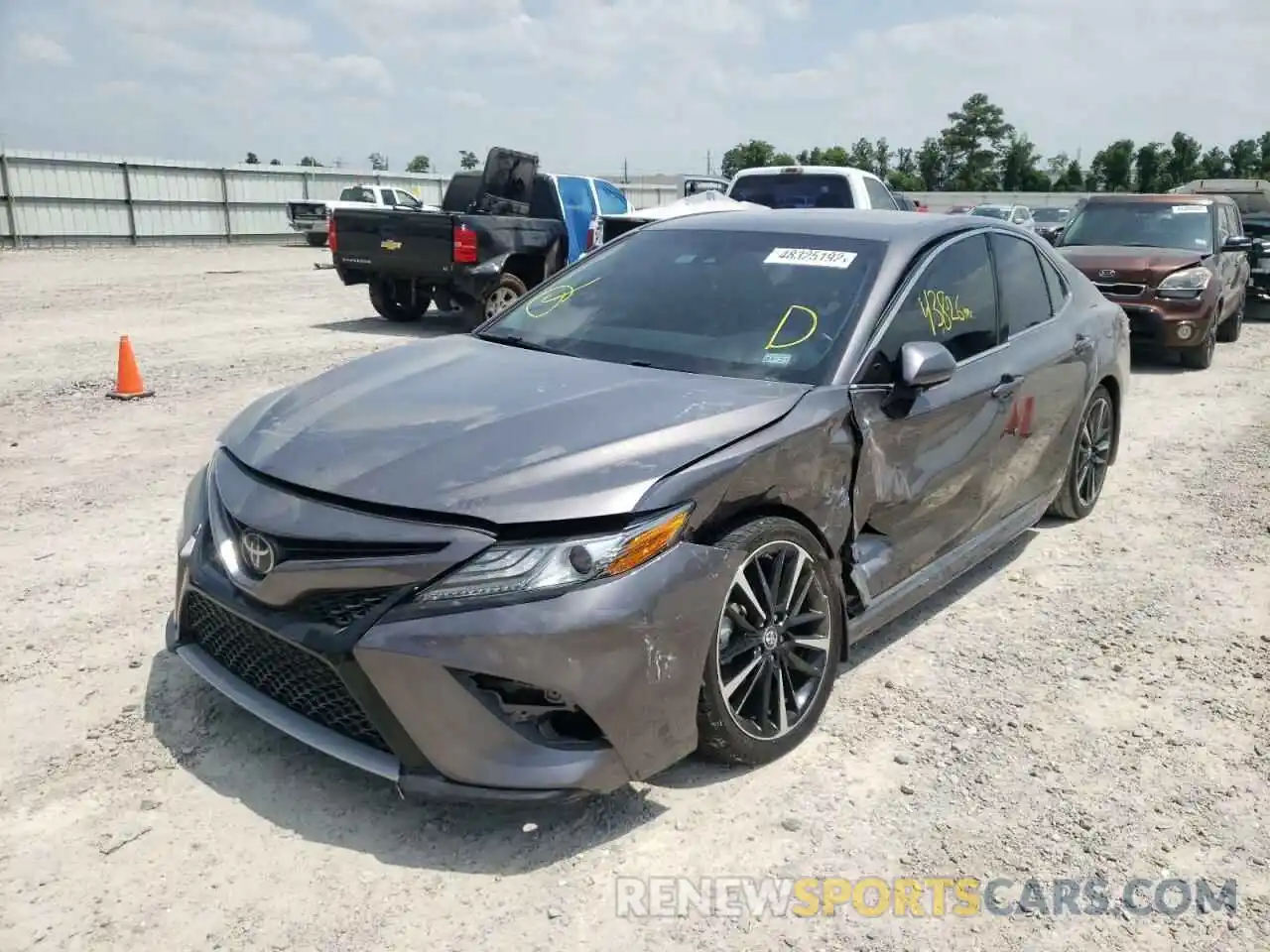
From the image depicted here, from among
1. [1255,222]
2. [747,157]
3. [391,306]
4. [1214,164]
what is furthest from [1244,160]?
[391,306]

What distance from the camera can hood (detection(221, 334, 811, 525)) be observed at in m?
2.79

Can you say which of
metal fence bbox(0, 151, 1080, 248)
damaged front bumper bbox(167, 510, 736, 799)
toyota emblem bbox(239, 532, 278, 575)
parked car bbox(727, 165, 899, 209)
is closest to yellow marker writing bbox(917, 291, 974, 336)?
damaged front bumper bbox(167, 510, 736, 799)

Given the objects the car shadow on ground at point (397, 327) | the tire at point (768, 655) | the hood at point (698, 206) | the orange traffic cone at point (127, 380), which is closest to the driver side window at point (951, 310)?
the tire at point (768, 655)

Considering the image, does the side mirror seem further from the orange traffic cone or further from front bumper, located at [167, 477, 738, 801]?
the orange traffic cone

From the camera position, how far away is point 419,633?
8.56 feet

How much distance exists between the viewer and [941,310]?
412 centimetres

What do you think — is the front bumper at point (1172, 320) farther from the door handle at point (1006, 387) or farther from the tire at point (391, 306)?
the tire at point (391, 306)

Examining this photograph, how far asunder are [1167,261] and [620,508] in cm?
997

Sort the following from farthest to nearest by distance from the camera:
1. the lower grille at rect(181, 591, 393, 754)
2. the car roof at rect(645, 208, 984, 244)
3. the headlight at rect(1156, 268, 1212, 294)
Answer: the headlight at rect(1156, 268, 1212, 294) → the car roof at rect(645, 208, 984, 244) → the lower grille at rect(181, 591, 393, 754)

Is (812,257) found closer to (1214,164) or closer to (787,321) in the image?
(787,321)

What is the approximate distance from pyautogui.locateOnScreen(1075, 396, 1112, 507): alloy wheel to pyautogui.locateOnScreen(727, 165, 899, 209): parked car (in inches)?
273

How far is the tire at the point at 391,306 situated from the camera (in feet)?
43.7

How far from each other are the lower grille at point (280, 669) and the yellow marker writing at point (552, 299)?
72.3 inches

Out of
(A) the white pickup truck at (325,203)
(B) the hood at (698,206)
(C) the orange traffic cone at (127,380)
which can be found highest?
(A) the white pickup truck at (325,203)
